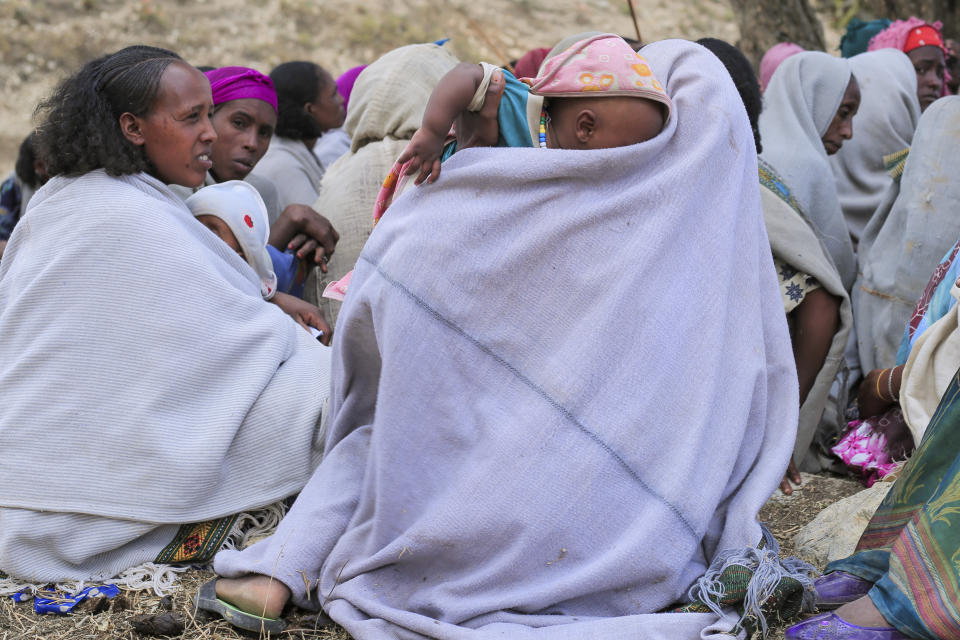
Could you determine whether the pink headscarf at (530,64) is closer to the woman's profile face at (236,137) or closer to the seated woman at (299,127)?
the seated woman at (299,127)

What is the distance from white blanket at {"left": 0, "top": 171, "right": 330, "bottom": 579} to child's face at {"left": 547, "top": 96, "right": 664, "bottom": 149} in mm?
1276

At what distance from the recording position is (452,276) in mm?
2672

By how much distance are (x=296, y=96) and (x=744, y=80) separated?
2796mm

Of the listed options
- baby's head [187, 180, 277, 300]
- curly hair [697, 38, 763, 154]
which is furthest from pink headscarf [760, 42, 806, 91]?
baby's head [187, 180, 277, 300]

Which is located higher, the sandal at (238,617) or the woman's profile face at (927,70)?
the woman's profile face at (927,70)

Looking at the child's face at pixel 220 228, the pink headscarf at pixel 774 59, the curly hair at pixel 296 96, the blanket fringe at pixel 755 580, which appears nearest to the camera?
the blanket fringe at pixel 755 580

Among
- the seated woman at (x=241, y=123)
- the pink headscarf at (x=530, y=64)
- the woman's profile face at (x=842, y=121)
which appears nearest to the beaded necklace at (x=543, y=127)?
the seated woman at (x=241, y=123)

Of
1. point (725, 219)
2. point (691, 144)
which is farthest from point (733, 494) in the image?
point (691, 144)

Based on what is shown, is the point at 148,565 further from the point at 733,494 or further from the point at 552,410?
the point at 733,494

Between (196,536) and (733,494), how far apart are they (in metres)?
1.73

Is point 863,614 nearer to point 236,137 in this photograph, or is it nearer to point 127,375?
point 127,375

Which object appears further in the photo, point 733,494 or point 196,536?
point 196,536

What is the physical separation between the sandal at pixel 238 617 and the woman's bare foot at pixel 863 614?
151 cm

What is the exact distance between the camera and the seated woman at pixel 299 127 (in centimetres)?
509
